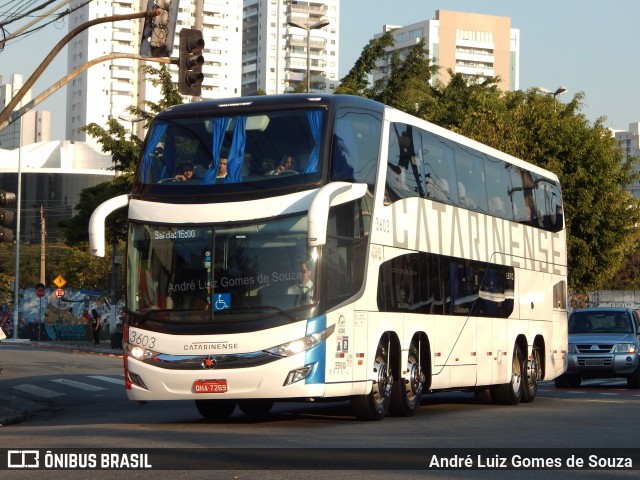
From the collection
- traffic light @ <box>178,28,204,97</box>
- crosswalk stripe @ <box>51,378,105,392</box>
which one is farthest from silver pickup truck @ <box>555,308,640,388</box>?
traffic light @ <box>178,28,204,97</box>

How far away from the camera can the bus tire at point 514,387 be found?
23250mm

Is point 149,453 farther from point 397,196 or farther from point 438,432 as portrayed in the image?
point 397,196

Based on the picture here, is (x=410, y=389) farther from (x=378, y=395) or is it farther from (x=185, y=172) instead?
(x=185, y=172)

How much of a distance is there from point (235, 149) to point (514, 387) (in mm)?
9071

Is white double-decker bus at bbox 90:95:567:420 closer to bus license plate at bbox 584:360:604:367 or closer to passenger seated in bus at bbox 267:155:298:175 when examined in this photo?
passenger seated in bus at bbox 267:155:298:175

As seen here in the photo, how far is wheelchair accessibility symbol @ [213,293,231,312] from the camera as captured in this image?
52.9ft

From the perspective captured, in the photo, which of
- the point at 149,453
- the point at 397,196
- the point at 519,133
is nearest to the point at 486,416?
the point at 397,196

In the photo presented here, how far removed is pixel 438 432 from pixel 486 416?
388 cm

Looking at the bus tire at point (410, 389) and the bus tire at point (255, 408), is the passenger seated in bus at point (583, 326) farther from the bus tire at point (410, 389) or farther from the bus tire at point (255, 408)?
the bus tire at point (255, 408)

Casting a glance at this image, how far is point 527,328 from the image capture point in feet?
79.8

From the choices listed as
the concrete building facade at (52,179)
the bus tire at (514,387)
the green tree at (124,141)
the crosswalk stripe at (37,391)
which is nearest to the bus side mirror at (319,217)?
the bus tire at (514,387)

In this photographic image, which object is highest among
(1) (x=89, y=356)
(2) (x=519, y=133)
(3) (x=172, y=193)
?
(2) (x=519, y=133)

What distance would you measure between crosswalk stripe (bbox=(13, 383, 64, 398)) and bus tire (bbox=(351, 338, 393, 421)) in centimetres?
1174

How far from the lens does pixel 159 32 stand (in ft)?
71.6
